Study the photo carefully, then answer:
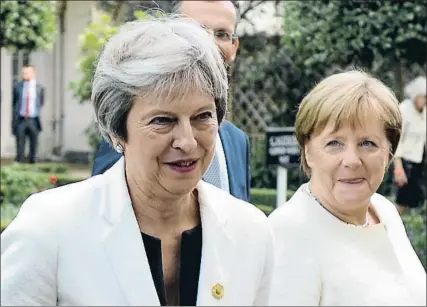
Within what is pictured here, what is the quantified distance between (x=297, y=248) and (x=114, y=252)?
61 cm

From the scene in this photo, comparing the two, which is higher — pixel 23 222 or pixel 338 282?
pixel 23 222

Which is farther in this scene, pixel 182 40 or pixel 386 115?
pixel 386 115

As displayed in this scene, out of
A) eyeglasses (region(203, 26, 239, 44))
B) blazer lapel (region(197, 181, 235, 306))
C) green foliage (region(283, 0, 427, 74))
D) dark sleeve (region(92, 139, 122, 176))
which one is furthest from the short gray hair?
green foliage (region(283, 0, 427, 74))

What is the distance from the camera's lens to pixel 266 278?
2.18 m

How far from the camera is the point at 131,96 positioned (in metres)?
2.06

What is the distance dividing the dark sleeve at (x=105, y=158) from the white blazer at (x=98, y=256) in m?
0.61

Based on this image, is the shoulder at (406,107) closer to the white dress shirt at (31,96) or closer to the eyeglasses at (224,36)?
the eyeglasses at (224,36)

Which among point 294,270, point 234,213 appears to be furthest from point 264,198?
point 234,213

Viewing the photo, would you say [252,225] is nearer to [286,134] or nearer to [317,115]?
[317,115]

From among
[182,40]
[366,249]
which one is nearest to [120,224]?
[182,40]

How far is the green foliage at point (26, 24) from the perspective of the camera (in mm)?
12039

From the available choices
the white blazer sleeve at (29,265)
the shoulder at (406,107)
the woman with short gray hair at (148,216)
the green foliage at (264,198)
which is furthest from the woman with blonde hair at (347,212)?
the green foliage at (264,198)

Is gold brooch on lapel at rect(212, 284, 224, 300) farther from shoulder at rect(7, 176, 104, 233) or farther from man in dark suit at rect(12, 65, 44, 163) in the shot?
man in dark suit at rect(12, 65, 44, 163)

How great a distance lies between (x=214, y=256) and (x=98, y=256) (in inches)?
10.7
